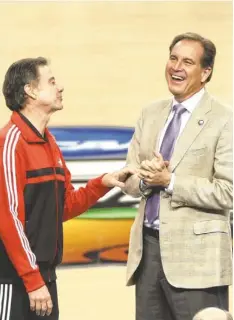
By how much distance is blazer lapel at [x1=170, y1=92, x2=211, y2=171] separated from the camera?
2.81 meters

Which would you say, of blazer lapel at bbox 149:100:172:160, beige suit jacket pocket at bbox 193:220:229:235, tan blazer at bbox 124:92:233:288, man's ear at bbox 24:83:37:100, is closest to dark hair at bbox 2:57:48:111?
man's ear at bbox 24:83:37:100

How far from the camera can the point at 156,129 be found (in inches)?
114

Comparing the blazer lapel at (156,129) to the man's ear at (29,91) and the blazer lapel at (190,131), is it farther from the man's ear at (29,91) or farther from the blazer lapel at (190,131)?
the man's ear at (29,91)

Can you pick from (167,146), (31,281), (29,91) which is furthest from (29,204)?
(167,146)

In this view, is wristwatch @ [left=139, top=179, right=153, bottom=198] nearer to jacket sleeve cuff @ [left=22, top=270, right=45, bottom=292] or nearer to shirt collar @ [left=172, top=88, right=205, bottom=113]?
shirt collar @ [left=172, top=88, right=205, bottom=113]

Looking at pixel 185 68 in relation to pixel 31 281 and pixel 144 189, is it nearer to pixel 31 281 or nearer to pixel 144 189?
pixel 144 189

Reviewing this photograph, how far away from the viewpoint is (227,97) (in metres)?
4.64

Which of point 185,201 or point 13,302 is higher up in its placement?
point 185,201

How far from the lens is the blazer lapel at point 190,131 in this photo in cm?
281

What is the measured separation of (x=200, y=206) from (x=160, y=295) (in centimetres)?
33

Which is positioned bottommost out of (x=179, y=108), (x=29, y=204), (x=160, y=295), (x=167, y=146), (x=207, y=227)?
(x=160, y=295)

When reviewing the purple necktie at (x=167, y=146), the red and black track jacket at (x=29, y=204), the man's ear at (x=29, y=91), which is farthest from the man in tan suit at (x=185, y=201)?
the man's ear at (x=29, y=91)

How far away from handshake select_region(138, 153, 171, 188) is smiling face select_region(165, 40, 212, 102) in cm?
24

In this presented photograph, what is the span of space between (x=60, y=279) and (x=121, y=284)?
0.96ft
